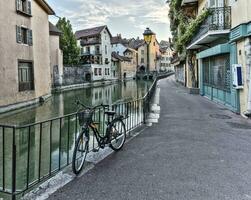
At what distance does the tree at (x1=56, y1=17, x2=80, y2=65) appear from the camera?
42.0 meters

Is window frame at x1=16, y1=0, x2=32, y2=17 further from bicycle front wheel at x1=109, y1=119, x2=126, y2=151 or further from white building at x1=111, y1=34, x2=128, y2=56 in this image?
white building at x1=111, y1=34, x2=128, y2=56

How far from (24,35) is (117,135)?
15.2 metres

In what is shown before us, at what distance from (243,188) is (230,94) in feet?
28.6

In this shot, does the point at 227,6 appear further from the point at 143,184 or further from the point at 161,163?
the point at 143,184

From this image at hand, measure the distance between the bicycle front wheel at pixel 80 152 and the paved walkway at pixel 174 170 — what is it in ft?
0.68

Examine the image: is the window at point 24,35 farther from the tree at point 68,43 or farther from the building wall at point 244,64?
the tree at point 68,43

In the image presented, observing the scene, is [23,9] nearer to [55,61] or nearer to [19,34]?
[19,34]

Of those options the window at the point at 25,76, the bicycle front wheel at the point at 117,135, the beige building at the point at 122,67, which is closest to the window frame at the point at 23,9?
the window at the point at 25,76

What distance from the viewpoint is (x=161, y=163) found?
4867mm

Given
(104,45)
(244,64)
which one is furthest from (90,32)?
(244,64)

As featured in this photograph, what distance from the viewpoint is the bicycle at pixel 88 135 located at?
14.4ft

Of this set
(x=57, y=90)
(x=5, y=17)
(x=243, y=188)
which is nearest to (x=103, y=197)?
(x=243, y=188)

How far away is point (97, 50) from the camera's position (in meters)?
52.0

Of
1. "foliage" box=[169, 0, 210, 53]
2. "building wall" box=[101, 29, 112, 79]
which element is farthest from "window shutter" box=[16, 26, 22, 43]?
"building wall" box=[101, 29, 112, 79]
